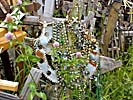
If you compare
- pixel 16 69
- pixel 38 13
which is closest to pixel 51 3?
pixel 38 13

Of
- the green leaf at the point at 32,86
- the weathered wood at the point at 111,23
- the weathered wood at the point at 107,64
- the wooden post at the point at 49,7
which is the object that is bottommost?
the weathered wood at the point at 107,64

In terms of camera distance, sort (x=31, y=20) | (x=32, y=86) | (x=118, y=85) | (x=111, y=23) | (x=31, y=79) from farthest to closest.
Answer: (x=111, y=23), (x=118, y=85), (x=31, y=20), (x=31, y=79), (x=32, y=86)

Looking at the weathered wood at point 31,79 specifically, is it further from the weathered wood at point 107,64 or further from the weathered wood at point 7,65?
the weathered wood at point 107,64

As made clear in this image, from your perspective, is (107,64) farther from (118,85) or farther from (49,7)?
(49,7)

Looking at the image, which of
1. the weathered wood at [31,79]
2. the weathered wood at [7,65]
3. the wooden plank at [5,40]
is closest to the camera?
the weathered wood at [31,79]

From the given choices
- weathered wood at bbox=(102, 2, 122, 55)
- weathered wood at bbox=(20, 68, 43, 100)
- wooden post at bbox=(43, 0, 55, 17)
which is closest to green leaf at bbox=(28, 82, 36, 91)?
weathered wood at bbox=(20, 68, 43, 100)

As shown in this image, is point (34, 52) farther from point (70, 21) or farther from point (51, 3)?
point (51, 3)

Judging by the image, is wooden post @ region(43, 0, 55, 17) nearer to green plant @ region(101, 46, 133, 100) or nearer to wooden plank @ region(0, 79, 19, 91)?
green plant @ region(101, 46, 133, 100)

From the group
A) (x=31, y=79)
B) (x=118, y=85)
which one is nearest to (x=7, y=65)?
(x=31, y=79)

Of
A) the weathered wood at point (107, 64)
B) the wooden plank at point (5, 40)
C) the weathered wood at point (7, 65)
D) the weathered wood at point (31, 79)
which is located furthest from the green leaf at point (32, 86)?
the weathered wood at point (107, 64)

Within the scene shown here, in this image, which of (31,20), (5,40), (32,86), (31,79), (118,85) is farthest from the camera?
(118,85)

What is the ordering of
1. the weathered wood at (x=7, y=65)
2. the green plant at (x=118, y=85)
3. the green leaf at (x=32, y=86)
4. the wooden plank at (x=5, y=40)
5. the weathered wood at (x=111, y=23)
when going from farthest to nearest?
the weathered wood at (x=111, y=23) → the green plant at (x=118, y=85) → the weathered wood at (x=7, y=65) → the wooden plank at (x=5, y=40) → the green leaf at (x=32, y=86)

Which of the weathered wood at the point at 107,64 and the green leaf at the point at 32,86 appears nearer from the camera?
the green leaf at the point at 32,86

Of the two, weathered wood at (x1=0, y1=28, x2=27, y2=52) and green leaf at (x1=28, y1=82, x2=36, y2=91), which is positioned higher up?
weathered wood at (x1=0, y1=28, x2=27, y2=52)
